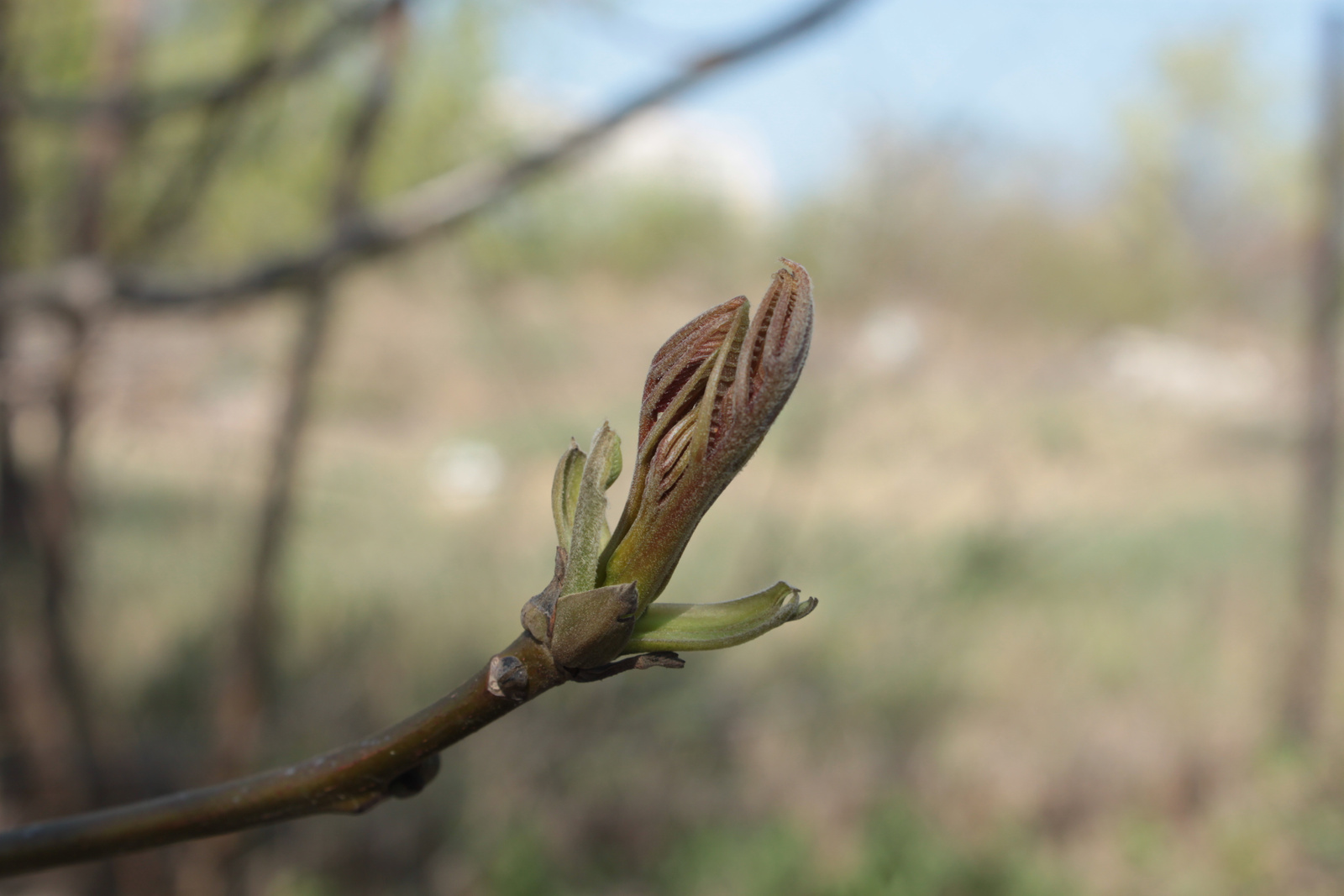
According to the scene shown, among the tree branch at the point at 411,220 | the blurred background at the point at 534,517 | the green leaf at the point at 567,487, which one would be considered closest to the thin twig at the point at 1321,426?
the blurred background at the point at 534,517

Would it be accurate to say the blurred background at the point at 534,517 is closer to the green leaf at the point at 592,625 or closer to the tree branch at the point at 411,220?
the tree branch at the point at 411,220

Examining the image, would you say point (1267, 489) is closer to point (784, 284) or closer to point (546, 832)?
point (546, 832)

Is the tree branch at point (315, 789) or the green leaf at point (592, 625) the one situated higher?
the green leaf at point (592, 625)

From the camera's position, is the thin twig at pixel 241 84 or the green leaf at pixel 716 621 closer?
the green leaf at pixel 716 621

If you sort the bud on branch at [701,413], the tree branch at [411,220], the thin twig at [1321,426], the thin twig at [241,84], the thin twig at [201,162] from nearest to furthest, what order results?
1. the bud on branch at [701,413]
2. the tree branch at [411,220]
3. the thin twig at [241,84]
4. the thin twig at [201,162]
5. the thin twig at [1321,426]

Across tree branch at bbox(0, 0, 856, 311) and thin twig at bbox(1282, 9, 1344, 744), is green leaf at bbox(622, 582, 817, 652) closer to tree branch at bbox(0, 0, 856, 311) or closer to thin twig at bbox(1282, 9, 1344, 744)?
tree branch at bbox(0, 0, 856, 311)

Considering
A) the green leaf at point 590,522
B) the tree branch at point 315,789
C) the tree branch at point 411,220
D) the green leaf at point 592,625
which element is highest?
the tree branch at point 411,220

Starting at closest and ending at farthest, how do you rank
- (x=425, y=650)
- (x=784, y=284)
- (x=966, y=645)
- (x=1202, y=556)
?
(x=784, y=284), (x=425, y=650), (x=966, y=645), (x=1202, y=556)

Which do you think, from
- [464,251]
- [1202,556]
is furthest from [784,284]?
[1202,556]

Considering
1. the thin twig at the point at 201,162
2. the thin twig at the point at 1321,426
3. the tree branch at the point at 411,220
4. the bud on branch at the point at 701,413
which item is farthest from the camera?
the thin twig at the point at 1321,426
